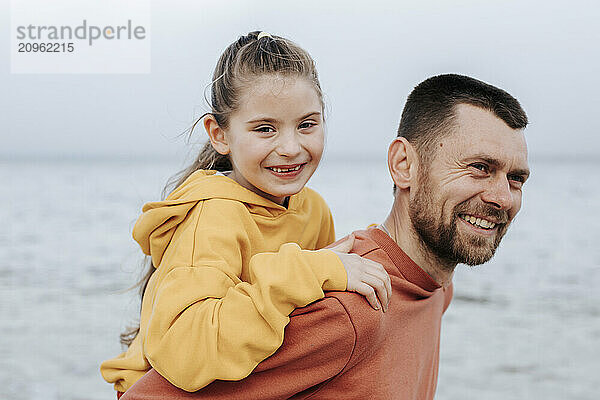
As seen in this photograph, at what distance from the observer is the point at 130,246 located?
49.3 ft

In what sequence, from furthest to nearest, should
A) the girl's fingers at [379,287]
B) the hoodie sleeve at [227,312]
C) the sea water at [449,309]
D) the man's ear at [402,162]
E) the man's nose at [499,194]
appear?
the sea water at [449,309], the man's ear at [402,162], the man's nose at [499,194], the girl's fingers at [379,287], the hoodie sleeve at [227,312]

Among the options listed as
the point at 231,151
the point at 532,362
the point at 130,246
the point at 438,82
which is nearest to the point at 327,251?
the point at 231,151

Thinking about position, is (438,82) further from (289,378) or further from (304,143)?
(289,378)

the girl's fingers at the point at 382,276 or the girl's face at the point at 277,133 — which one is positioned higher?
the girl's face at the point at 277,133

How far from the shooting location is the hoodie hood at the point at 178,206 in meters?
1.99

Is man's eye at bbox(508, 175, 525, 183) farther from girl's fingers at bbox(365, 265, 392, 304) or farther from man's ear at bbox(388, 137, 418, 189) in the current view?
girl's fingers at bbox(365, 265, 392, 304)

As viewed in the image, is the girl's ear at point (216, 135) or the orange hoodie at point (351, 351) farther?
the girl's ear at point (216, 135)

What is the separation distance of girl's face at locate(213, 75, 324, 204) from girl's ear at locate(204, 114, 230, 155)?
8 cm

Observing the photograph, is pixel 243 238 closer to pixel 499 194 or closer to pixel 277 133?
pixel 277 133

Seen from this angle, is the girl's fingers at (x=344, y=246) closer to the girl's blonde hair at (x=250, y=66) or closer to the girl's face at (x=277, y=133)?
the girl's face at (x=277, y=133)

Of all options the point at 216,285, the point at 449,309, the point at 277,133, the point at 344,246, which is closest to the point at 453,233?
the point at 344,246

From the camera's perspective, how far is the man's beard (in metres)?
2.07

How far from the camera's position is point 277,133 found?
2100 mm

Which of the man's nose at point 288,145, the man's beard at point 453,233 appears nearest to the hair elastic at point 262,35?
the man's nose at point 288,145
